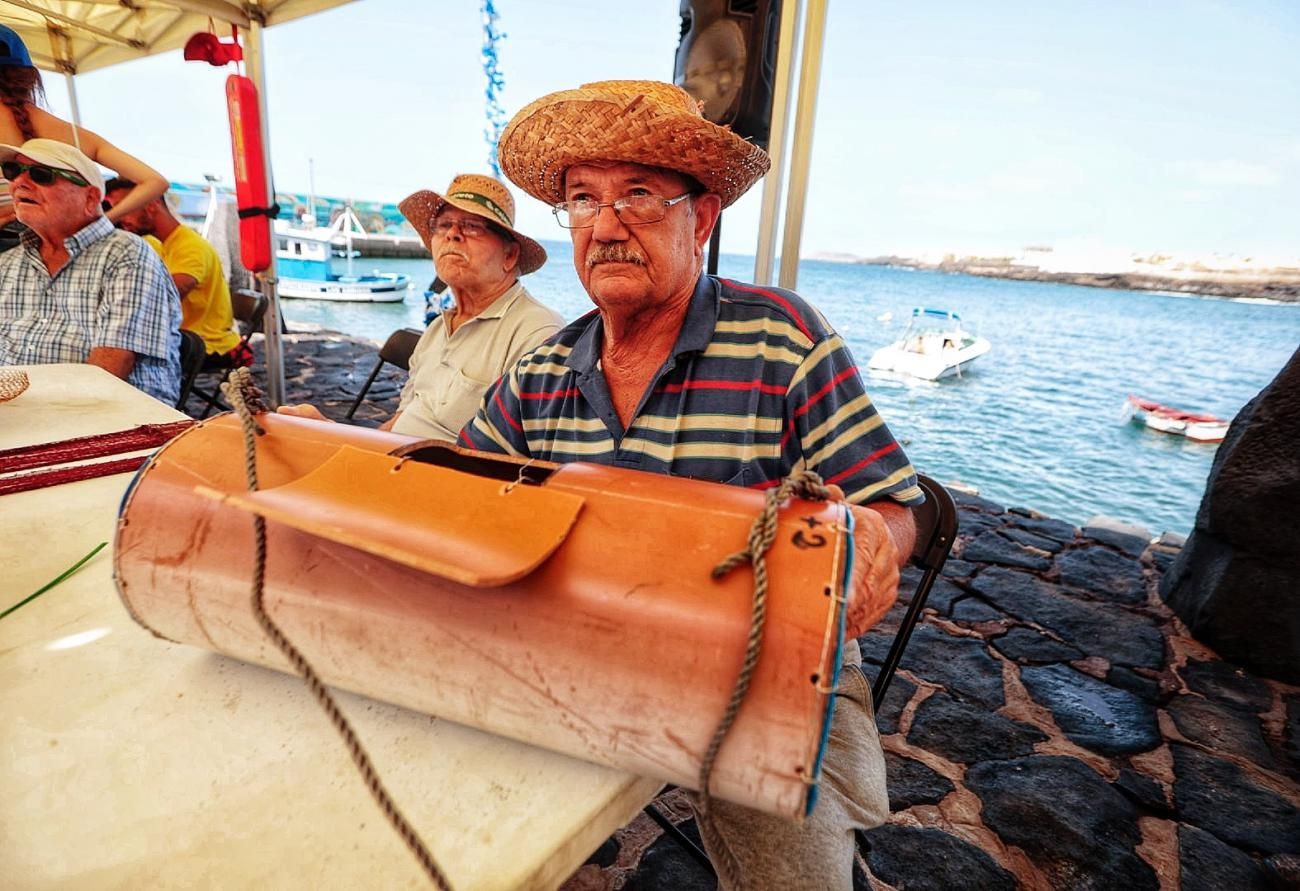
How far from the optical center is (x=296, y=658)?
0.73m

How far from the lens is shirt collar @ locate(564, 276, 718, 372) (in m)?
1.44

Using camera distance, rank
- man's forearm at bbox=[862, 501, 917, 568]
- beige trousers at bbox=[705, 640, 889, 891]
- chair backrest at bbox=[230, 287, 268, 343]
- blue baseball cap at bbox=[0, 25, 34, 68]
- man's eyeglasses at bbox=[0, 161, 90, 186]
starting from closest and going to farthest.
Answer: beige trousers at bbox=[705, 640, 889, 891] → man's forearm at bbox=[862, 501, 917, 568] → man's eyeglasses at bbox=[0, 161, 90, 186] → blue baseball cap at bbox=[0, 25, 34, 68] → chair backrest at bbox=[230, 287, 268, 343]

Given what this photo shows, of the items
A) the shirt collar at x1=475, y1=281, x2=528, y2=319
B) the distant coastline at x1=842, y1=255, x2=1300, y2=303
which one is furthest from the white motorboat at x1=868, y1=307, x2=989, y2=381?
the distant coastline at x1=842, y1=255, x2=1300, y2=303

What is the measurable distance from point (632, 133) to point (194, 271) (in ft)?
14.1

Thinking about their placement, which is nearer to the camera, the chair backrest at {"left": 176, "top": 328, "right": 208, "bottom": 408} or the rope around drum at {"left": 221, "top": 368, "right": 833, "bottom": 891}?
the rope around drum at {"left": 221, "top": 368, "right": 833, "bottom": 891}

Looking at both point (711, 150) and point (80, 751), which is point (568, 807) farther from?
point (711, 150)

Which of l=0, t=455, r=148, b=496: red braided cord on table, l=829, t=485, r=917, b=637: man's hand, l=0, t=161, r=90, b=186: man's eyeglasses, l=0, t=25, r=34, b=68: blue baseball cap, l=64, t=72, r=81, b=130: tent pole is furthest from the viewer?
l=64, t=72, r=81, b=130: tent pole

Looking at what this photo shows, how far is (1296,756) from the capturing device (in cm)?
218

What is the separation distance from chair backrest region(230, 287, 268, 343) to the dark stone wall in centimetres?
592

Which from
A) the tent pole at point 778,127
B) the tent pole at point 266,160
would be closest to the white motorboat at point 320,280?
the tent pole at point 266,160

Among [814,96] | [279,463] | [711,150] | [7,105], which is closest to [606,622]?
[279,463]

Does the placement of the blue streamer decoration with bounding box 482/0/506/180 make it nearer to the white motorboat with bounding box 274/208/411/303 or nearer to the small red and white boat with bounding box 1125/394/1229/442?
the small red and white boat with bounding box 1125/394/1229/442

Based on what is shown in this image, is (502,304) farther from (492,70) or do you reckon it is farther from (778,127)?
(492,70)

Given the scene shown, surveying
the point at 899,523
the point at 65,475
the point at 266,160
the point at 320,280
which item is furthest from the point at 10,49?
the point at 320,280
